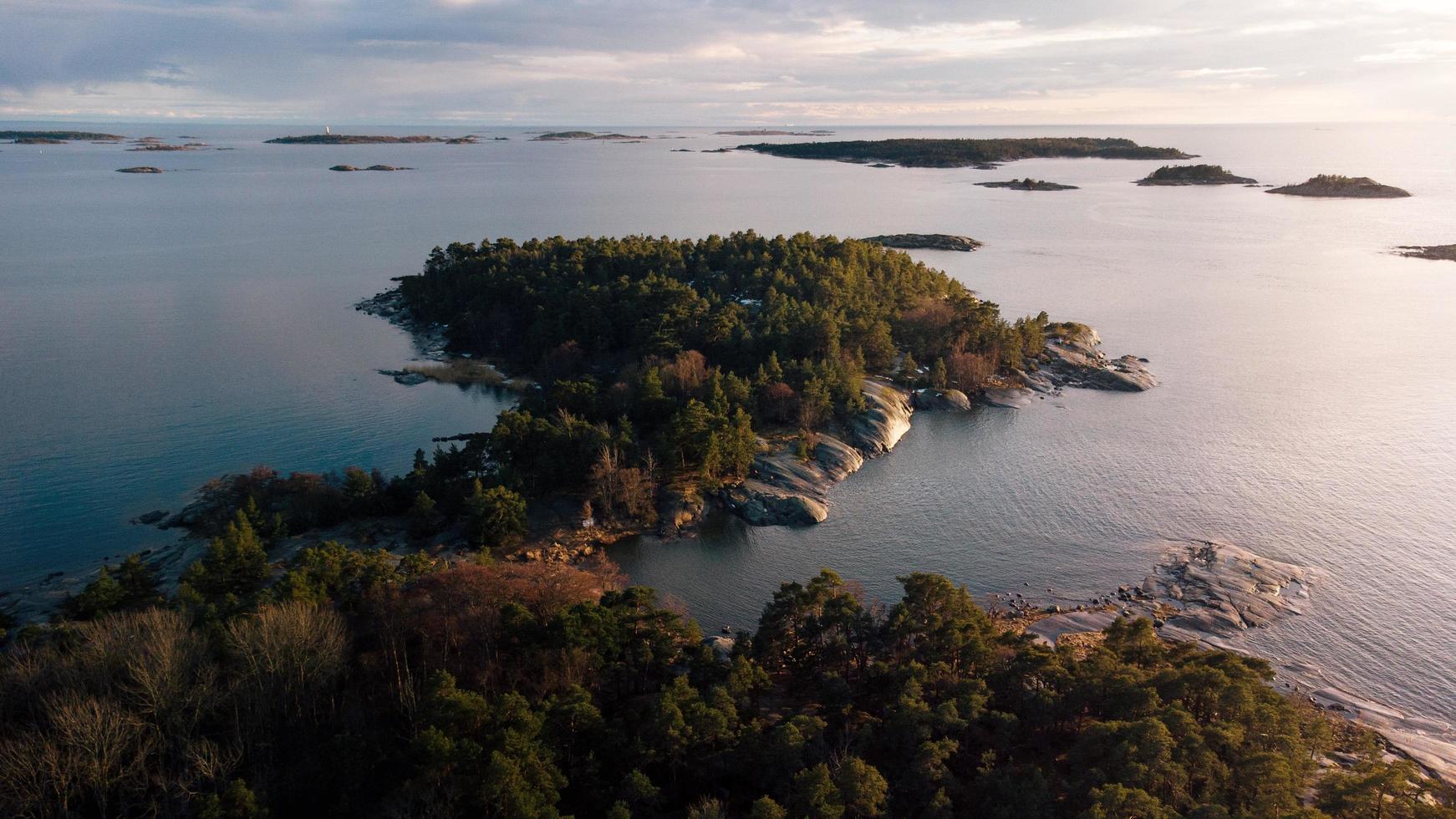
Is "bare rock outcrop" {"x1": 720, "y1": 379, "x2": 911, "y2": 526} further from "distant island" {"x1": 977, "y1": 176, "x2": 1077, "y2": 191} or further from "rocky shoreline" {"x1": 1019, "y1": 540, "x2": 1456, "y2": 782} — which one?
"distant island" {"x1": 977, "y1": 176, "x2": 1077, "y2": 191}

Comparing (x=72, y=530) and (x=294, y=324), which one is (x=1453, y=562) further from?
(x=294, y=324)

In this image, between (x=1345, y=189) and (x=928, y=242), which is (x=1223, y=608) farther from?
(x=1345, y=189)

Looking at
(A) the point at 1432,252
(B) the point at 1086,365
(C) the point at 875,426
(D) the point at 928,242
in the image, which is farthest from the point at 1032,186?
(C) the point at 875,426

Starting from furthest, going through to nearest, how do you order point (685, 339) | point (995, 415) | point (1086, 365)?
point (1086, 365)
point (685, 339)
point (995, 415)

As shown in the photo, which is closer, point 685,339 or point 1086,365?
point 685,339

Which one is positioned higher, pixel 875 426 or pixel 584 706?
pixel 875 426

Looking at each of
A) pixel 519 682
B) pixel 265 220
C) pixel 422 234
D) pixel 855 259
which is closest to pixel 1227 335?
pixel 855 259
